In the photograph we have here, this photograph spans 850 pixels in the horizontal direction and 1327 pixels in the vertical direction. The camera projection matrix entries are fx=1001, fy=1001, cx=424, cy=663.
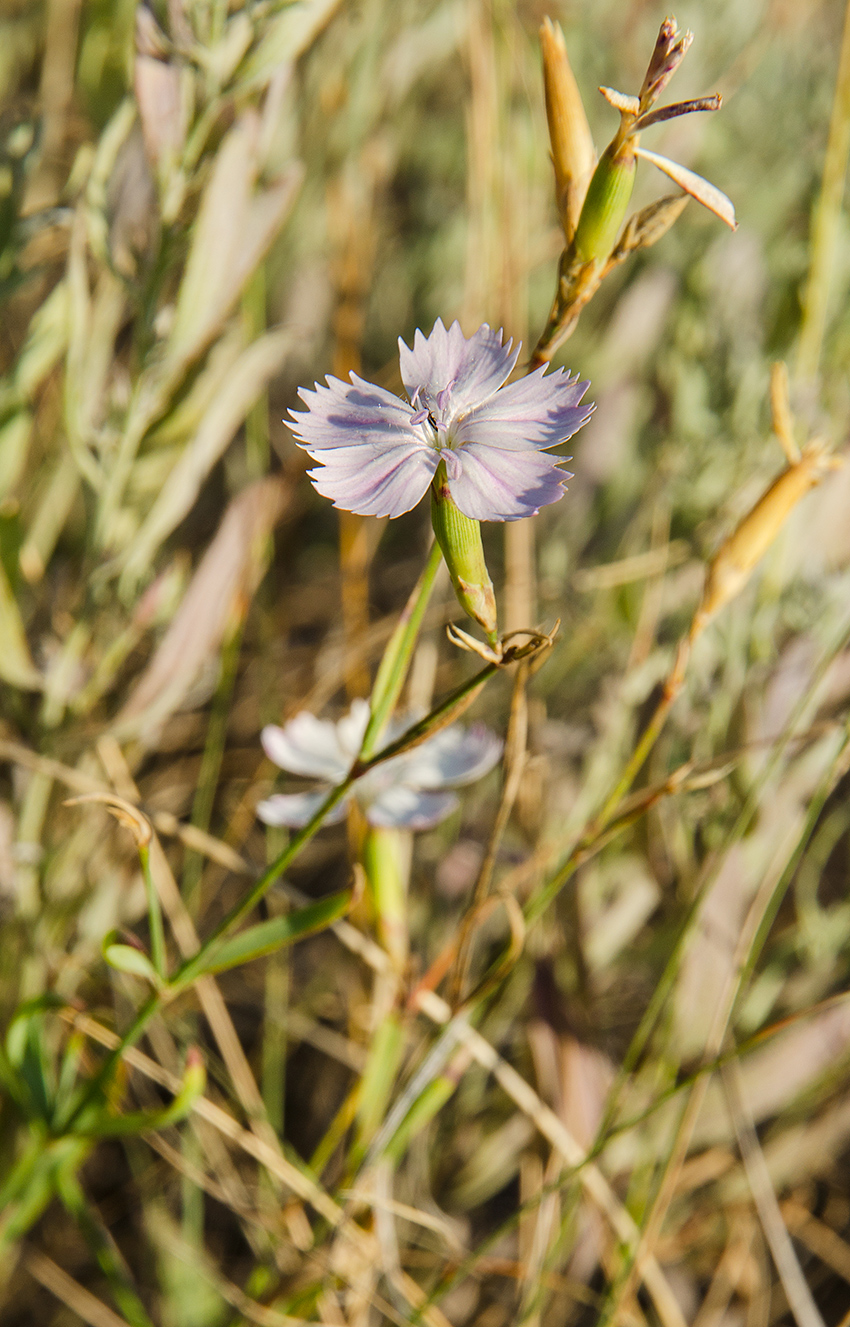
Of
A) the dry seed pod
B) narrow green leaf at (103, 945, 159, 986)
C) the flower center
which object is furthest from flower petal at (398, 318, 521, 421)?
narrow green leaf at (103, 945, 159, 986)

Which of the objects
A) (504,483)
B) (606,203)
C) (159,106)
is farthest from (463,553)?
(159,106)

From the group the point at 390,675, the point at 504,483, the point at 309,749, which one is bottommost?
the point at 309,749

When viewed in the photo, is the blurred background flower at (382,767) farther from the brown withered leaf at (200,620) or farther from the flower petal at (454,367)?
the flower petal at (454,367)

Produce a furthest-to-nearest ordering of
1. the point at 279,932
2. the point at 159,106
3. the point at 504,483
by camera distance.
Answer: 1. the point at 159,106
2. the point at 279,932
3. the point at 504,483

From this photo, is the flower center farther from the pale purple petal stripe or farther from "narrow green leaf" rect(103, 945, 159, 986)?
"narrow green leaf" rect(103, 945, 159, 986)

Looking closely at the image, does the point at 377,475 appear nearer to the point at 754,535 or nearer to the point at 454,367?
the point at 454,367

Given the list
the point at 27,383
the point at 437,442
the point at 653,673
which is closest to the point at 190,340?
the point at 27,383

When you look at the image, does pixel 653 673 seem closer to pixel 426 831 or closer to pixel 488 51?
pixel 426 831
